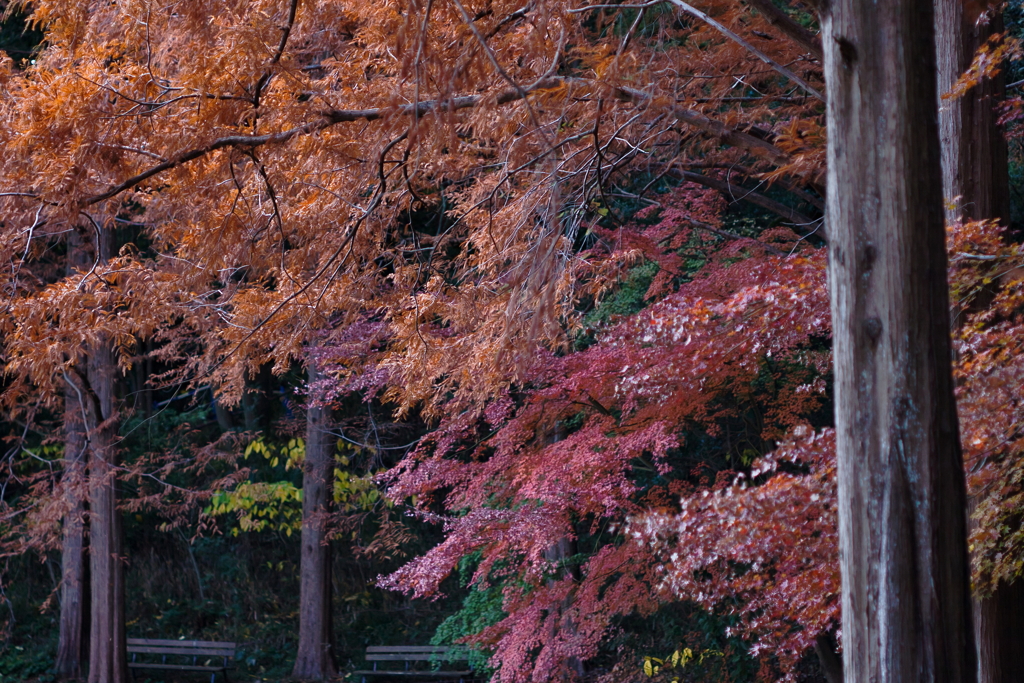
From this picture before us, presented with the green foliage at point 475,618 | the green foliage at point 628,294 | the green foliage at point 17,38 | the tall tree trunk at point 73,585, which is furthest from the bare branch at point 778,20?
the green foliage at point 17,38

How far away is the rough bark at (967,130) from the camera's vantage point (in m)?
5.78

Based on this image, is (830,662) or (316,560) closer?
(830,662)

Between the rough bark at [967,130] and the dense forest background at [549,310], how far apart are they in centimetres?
17

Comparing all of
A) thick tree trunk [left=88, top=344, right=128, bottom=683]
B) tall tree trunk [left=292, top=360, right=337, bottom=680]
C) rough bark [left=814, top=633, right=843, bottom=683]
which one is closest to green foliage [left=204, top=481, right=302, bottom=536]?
tall tree trunk [left=292, top=360, right=337, bottom=680]

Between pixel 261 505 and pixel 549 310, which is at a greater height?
pixel 549 310

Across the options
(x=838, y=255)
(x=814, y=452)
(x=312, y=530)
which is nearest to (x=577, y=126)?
(x=814, y=452)

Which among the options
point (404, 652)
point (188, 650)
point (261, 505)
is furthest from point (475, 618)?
point (261, 505)

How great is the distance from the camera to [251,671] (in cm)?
1223

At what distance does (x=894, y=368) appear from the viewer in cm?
278

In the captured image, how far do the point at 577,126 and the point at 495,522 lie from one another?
10.9ft

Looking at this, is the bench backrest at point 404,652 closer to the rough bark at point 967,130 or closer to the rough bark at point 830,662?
the rough bark at point 830,662

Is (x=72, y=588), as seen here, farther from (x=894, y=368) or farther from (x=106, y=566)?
(x=894, y=368)

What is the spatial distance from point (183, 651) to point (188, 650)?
0.24ft

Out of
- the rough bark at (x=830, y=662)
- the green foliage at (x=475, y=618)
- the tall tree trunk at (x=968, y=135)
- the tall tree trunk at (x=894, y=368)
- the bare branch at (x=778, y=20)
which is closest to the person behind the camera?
the tall tree trunk at (x=894, y=368)
